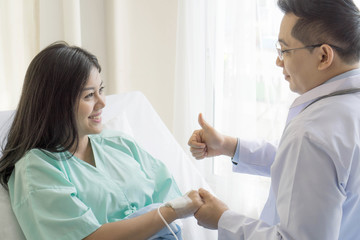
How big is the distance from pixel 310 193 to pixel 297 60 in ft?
1.33

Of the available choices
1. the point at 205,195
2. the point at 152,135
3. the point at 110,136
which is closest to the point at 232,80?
the point at 152,135

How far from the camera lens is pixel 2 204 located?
4.68ft

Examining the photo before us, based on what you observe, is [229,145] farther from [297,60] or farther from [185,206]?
[297,60]

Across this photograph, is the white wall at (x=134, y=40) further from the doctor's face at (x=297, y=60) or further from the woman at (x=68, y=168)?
the doctor's face at (x=297, y=60)

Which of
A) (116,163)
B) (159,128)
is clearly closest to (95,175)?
(116,163)

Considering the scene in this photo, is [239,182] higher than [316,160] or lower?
lower

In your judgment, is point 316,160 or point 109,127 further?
point 109,127

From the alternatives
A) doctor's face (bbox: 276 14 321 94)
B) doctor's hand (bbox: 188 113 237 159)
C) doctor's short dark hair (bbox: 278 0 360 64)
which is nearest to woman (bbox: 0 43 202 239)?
doctor's hand (bbox: 188 113 237 159)

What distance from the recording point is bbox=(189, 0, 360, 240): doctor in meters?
1.12

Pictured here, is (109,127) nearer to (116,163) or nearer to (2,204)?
(116,163)

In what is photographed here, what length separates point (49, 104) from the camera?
1.46 metres

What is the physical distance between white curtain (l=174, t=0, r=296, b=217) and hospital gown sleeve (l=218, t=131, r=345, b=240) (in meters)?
1.37

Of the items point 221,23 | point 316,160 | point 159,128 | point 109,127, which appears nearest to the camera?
point 316,160

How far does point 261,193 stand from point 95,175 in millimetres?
1557
